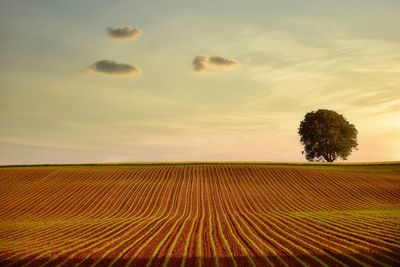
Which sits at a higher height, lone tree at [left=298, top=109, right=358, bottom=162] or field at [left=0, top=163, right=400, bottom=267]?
lone tree at [left=298, top=109, right=358, bottom=162]

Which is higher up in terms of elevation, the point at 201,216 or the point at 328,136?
the point at 328,136

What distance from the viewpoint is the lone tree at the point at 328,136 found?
8731 cm

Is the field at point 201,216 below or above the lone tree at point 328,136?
below

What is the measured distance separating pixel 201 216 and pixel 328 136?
62.0 m

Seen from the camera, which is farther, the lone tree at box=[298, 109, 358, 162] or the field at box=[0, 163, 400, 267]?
the lone tree at box=[298, 109, 358, 162]

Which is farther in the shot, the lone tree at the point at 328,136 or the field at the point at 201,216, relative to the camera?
the lone tree at the point at 328,136

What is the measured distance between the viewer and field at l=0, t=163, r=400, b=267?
15.9 meters

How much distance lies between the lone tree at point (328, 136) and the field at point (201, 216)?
75.0 ft

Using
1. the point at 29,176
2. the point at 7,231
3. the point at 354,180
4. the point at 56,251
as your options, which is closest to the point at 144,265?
the point at 56,251

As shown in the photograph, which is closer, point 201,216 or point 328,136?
point 201,216

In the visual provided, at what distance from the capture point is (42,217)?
110 ft

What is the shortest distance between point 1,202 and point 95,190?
333 inches

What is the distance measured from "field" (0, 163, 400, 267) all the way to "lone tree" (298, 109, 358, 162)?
22.9 metres

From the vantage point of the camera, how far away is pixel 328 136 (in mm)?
87500
